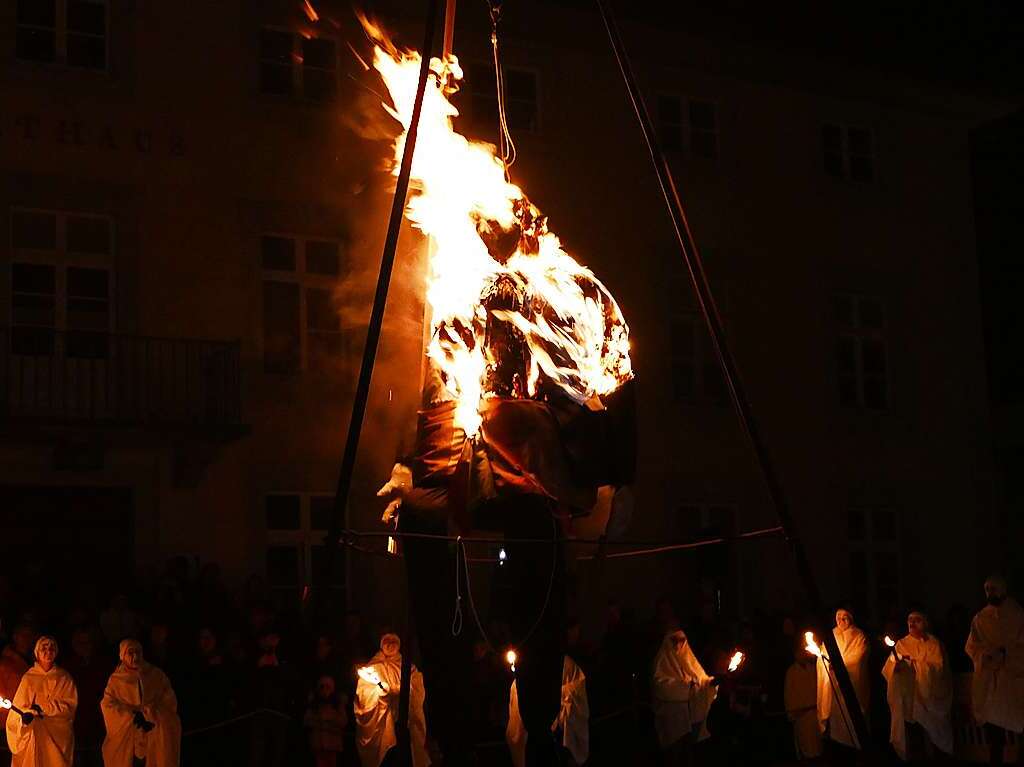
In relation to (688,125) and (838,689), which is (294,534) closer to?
(838,689)

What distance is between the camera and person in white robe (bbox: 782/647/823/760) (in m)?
16.4

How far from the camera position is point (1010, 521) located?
31.9m

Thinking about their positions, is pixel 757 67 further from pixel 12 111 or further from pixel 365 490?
pixel 12 111

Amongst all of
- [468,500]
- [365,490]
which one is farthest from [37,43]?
[468,500]

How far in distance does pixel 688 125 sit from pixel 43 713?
14.9 meters

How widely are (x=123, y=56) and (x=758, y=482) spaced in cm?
1079

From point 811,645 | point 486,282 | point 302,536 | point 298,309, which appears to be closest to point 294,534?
point 302,536

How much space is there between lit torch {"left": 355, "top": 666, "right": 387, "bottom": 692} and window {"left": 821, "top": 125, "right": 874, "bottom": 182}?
14.8 m

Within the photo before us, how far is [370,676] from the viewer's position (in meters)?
13.7

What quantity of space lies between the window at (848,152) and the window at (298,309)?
916cm

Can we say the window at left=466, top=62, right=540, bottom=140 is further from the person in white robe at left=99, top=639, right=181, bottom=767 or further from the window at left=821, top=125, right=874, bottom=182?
the person in white robe at left=99, top=639, right=181, bottom=767

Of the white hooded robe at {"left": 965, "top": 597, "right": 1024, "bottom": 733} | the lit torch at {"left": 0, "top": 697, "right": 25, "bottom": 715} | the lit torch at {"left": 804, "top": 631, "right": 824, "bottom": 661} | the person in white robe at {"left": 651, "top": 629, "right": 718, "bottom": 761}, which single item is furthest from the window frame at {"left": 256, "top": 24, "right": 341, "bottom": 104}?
the white hooded robe at {"left": 965, "top": 597, "right": 1024, "bottom": 733}

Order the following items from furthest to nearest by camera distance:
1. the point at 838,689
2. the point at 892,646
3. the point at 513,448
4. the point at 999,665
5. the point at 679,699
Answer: the point at 892,646
the point at 838,689
the point at 679,699
the point at 999,665
the point at 513,448

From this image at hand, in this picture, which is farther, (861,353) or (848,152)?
(848,152)
